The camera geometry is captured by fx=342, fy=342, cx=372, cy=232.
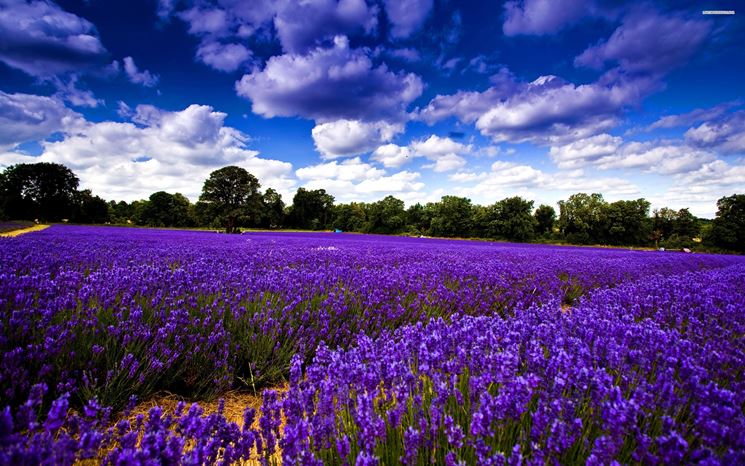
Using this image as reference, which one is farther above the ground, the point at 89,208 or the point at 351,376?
the point at 89,208

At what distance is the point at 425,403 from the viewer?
1603 millimetres

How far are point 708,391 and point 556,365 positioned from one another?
1.59 ft

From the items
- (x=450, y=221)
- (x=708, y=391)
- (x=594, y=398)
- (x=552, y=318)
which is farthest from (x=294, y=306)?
(x=450, y=221)

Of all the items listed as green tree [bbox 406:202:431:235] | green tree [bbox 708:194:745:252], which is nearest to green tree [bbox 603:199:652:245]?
green tree [bbox 708:194:745:252]

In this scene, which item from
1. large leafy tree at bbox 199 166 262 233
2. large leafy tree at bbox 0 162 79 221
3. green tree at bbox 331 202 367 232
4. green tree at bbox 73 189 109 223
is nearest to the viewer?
large leafy tree at bbox 199 166 262 233

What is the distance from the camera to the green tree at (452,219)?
46375 millimetres

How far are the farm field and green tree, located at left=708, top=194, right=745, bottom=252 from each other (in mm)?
44345

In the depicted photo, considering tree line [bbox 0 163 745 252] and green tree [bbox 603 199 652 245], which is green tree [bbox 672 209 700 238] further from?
green tree [bbox 603 199 652 245]

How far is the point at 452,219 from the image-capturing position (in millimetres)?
47062

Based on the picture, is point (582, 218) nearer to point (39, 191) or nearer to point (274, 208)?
point (274, 208)

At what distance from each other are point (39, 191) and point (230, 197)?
1180 inches

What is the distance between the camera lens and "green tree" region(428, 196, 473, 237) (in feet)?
152

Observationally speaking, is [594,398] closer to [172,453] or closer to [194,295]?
[172,453]

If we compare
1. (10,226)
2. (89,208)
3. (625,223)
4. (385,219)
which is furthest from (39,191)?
(625,223)
